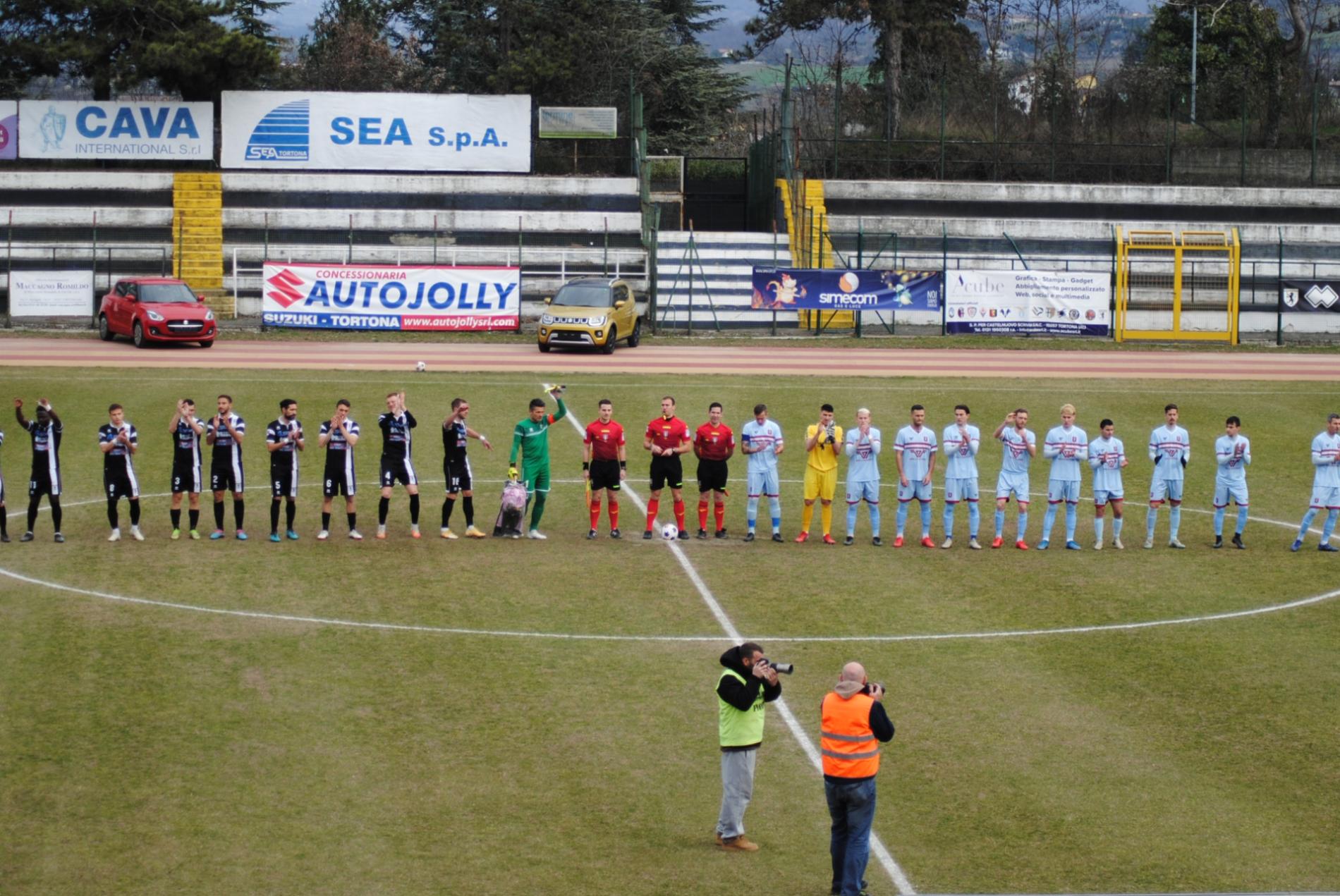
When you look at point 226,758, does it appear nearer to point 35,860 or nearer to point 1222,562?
point 35,860

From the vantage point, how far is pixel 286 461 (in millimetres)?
22172

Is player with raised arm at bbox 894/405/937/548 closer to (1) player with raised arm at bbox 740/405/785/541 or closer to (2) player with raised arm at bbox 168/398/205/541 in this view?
(1) player with raised arm at bbox 740/405/785/541

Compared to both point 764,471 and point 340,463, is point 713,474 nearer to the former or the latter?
point 764,471

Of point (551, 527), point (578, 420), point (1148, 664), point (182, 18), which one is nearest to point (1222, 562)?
point (1148, 664)

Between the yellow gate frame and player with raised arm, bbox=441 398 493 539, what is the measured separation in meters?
28.7

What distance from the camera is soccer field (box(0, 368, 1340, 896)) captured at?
11531 millimetres

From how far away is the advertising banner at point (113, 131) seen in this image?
55.2 m

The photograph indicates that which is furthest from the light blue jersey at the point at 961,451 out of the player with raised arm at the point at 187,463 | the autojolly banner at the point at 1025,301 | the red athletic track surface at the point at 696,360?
the autojolly banner at the point at 1025,301

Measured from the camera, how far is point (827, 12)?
69375 millimetres

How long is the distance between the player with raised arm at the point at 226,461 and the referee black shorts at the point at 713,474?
6.42 metres

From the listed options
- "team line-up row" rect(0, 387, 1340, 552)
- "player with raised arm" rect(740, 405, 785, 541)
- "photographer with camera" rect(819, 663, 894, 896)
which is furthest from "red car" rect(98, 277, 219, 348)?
"photographer with camera" rect(819, 663, 894, 896)

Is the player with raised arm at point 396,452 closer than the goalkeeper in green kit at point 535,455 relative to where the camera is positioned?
Yes

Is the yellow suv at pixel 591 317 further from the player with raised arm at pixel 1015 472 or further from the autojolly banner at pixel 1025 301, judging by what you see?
the player with raised arm at pixel 1015 472

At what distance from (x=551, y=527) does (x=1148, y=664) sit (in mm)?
9899
